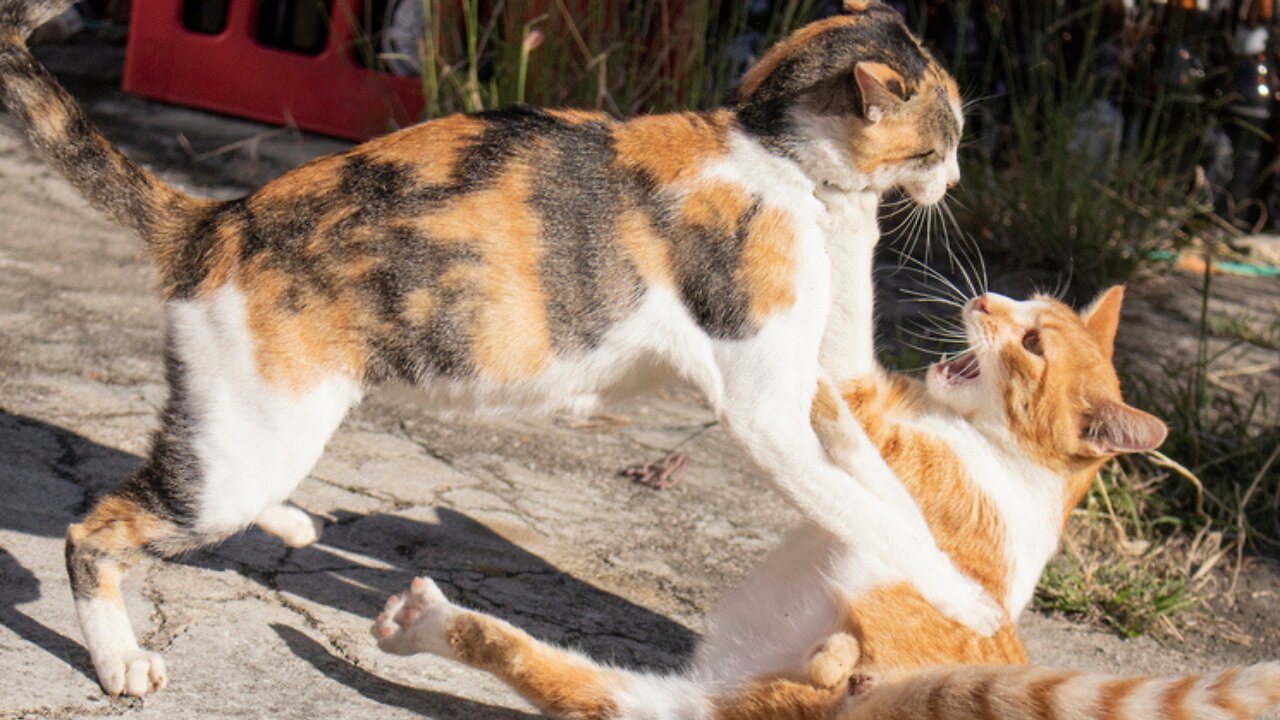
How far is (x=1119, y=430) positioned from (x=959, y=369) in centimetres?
49

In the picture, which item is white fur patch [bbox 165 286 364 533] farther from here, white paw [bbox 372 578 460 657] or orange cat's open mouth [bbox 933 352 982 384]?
orange cat's open mouth [bbox 933 352 982 384]

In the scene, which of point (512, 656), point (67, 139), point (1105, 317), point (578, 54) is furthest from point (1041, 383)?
point (578, 54)

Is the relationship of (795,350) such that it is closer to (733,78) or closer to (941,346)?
(941,346)

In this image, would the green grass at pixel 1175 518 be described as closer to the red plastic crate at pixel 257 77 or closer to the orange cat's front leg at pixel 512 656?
the orange cat's front leg at pixel 512 656

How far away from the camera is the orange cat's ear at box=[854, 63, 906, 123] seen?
2863 millimetres

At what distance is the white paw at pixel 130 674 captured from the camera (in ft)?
8.71

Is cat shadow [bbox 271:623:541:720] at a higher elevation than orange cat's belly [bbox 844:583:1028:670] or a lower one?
lower

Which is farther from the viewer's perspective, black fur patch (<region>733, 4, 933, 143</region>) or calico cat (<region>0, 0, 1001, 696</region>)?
black fur patch (<region>733, 4, 933, 143</region>)

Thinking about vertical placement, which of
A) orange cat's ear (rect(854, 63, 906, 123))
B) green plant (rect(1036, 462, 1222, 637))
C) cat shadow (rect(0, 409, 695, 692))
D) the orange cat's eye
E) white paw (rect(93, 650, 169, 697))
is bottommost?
green plant (rect(1036, 462, 1222, 637))

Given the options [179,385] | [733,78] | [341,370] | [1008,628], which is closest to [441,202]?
[341,370]

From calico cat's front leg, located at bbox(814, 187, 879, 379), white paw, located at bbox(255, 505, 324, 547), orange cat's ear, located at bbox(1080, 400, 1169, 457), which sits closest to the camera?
orange cat's ear, located at bbox(1080, 400, 1169, 457)

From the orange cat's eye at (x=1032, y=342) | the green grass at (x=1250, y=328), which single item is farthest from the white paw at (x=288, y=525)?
the green grass at (x=1250, y=328)

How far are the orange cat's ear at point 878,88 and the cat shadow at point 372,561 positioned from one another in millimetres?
1366

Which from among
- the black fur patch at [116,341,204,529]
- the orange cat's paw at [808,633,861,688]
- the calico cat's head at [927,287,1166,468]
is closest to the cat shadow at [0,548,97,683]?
the black fur patch at [116,341,204,529]
